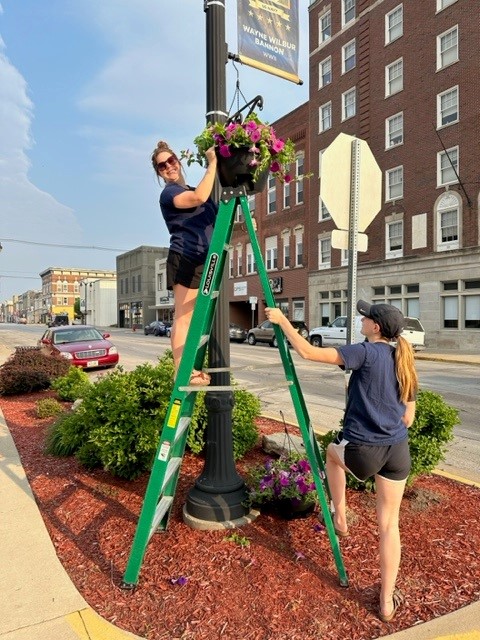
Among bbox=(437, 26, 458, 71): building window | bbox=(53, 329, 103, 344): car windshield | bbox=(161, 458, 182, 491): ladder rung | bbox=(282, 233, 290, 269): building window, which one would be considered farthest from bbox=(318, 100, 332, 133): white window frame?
bbox=(161, 458, 182, 491): ladder rung

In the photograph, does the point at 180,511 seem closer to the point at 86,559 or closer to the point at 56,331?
the point at 86,559

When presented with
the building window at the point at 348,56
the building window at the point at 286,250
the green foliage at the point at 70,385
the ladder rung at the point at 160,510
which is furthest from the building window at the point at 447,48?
the ladder rung at the point at 160,510

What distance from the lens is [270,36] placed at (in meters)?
3.79

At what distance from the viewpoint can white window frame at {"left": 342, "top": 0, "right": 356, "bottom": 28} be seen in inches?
1128

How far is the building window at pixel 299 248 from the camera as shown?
3347cm

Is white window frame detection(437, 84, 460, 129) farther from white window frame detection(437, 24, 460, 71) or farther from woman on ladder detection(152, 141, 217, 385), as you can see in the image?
woman on ladder detection(152, 141, 217, 385)

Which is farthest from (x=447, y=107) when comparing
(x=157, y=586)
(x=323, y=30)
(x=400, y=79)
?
(x=157, y=586)

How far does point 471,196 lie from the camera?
21953 mm

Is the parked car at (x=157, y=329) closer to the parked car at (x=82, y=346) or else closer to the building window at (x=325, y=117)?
the building window at (x=325, y=117)

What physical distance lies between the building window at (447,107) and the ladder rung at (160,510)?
977 inches

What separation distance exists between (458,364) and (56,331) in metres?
14.0

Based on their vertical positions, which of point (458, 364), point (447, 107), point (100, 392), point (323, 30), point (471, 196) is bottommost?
point (458, 364)

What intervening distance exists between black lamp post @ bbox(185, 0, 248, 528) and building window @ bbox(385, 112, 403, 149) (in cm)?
2504

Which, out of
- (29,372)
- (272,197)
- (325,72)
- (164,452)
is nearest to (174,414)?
(164,452)
